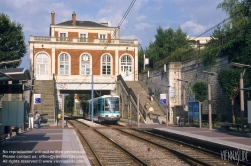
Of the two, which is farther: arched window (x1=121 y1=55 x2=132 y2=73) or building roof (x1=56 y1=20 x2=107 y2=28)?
building roof (x1=56 y1=20 x2=107 y2=28)

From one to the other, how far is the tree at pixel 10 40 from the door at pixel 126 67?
16.5 metres

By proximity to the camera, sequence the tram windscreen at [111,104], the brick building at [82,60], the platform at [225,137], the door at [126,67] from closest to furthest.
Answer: the platform at [225,137]
the tram windscreen at [111,104]
the brick building at [82,60]
the door at [126,67]

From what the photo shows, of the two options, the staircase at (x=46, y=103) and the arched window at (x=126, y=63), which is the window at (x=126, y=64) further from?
the staircase at (x=46, y=103)

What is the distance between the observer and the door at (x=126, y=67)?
194 feet

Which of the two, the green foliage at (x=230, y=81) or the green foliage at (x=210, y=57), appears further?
the green foliage at (x=210, y=57)

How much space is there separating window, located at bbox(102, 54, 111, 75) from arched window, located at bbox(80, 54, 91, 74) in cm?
216

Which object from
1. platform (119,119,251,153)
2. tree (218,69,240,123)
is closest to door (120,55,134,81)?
tree (218,69,240,123)

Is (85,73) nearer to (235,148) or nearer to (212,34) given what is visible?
(212,34)

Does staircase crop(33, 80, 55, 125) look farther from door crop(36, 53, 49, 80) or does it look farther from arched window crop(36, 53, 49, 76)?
arched window crop(36, 53, 49, 76)

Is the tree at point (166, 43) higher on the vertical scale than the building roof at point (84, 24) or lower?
lower

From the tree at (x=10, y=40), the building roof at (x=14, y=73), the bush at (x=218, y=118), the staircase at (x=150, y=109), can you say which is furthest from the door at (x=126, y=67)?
the building roof at (x=14, y=73)

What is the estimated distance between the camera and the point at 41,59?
56125 mm

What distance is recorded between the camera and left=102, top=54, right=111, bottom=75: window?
58656mm

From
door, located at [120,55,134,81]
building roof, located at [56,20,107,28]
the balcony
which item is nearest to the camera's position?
the balcony
